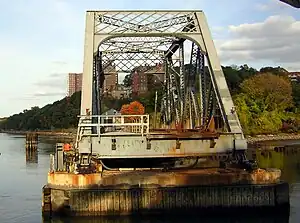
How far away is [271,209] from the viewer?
2269 cm

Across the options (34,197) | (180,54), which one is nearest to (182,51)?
(180,54)

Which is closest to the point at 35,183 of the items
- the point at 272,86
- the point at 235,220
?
the point at 235,220

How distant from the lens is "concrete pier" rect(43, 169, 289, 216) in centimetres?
2186

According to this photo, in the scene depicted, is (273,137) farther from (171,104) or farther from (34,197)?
(34,197)

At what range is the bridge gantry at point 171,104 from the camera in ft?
76.5

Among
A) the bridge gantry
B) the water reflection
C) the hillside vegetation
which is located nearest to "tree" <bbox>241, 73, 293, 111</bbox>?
the hillside vegetation

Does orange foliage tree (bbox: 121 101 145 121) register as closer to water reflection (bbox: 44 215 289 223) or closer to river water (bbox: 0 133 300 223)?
river water (bbox: 0 133 300 223)

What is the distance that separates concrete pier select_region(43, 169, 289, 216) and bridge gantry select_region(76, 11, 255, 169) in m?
1.42

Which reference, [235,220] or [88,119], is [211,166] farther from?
[88,119]

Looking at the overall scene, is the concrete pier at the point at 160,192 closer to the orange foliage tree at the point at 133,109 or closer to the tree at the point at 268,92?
the orange foliage tree at the point at 133,109

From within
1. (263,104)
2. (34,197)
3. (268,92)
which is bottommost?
(34,197)

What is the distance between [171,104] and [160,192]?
20.3 m

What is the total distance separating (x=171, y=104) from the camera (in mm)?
42000

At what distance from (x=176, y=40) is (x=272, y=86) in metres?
61.3
